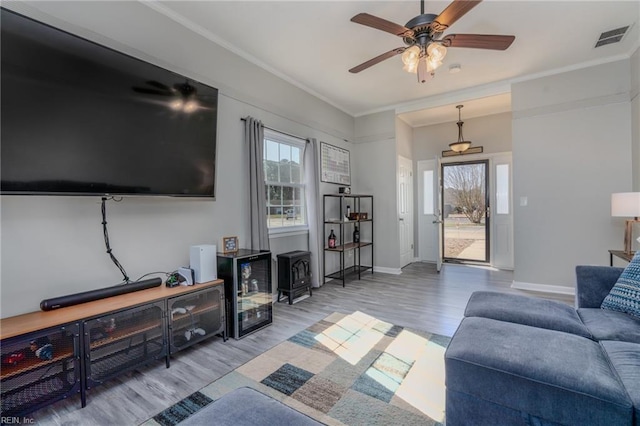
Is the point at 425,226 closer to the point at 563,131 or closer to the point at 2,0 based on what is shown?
the point at 563,131

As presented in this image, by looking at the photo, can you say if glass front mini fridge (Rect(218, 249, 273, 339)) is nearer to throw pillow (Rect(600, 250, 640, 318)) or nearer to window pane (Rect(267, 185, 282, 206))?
window pane (Rect(267, 185, 282, 206))

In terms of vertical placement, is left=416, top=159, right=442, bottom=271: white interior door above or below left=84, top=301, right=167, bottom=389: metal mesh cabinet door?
above

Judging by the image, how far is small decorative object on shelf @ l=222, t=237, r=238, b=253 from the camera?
9.18 feet

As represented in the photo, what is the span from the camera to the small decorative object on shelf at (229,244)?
280cm

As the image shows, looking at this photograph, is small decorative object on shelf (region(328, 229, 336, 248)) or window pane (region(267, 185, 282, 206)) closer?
window pane (region(267, 185, 282, 206))

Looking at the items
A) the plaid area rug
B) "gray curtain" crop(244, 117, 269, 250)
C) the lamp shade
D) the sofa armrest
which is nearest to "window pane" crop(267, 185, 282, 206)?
"gray curtain" crop(244, 117, 269, 250)

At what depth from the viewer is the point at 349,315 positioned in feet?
10.4

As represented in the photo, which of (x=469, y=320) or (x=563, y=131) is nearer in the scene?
(x=469, y=320)

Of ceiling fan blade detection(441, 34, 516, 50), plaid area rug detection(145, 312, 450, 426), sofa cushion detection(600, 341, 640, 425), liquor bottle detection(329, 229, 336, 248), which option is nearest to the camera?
sofa cushion detection(600, 341, 640, 425)

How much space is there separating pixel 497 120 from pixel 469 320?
16.4 ft

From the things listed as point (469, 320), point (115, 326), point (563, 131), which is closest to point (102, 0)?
point (115, 326)

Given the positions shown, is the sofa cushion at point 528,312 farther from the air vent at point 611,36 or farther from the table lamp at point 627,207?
the air vent at point 611,36
